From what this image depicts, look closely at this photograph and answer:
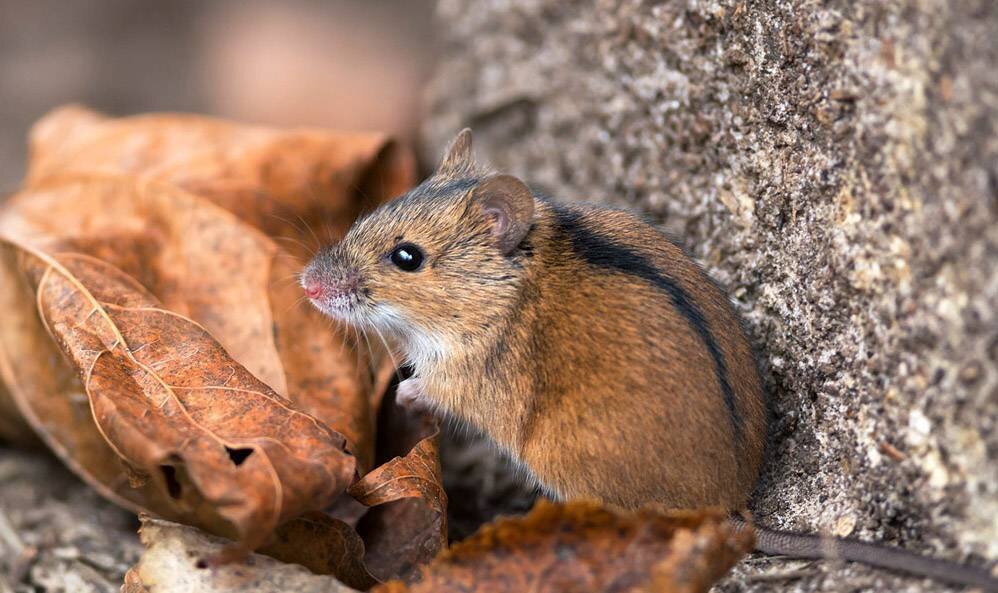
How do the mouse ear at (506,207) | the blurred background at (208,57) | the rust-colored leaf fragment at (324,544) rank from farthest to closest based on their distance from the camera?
the blurred background at (208,57) → the mouse ear at (506,207) → the rust-colored leaf fragment at (324,544)

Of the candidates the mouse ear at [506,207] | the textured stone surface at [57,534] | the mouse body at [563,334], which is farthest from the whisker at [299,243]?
the textured stone surface at [57,534]

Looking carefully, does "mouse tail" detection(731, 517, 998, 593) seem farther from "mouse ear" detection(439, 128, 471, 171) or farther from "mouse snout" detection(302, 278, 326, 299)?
"mouse ear" detection(439, 128, 471, 171)

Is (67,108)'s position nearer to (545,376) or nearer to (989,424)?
(545,376)

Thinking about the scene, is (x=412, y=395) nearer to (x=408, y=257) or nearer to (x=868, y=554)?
(x=408, y=257)

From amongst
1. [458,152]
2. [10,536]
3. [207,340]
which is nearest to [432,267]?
[458,152]

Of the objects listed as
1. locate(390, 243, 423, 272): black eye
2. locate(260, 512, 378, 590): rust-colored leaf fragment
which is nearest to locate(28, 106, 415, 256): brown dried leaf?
locate(390, 243, 423, 272): black eye

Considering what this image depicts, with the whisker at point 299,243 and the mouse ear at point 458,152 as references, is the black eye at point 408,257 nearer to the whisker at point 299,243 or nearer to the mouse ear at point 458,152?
the mouse ear at point 458,152
